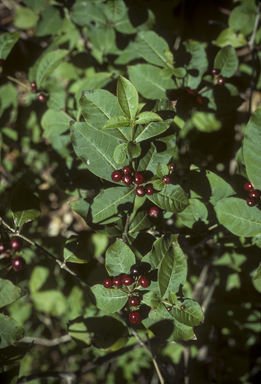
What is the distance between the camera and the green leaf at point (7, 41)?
2268mm

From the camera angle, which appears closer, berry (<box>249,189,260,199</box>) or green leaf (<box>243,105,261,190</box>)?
green leaf (<box>243,105,261,190</box>)

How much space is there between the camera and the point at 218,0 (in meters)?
3.23

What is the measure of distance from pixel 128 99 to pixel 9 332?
1.65m

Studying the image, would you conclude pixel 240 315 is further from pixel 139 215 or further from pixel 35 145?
pixel 35 145

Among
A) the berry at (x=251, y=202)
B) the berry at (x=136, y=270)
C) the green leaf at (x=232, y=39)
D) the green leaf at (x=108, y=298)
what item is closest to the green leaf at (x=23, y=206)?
the green leaf at (x=108, y=298)

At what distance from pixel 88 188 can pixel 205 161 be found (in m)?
1.59

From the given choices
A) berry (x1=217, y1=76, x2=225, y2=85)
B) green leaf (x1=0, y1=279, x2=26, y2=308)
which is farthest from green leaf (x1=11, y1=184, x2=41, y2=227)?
berry (x1=217, y1=76, x2=225, y2=85)

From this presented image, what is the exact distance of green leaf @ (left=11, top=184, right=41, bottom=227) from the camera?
1895 mm

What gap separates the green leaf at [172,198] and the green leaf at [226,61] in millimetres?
1317

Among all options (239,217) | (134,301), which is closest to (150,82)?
(239,217)

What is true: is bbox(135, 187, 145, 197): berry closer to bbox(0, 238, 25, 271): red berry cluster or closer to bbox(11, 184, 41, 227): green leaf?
bbox(11, 184, 41, 227): green leaf

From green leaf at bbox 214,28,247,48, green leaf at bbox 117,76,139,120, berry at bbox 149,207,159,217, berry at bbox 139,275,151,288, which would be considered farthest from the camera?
green leaf at bbox 214,28,247,48

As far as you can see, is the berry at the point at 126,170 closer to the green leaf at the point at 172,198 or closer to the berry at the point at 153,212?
the green leaf at the point at 172,198

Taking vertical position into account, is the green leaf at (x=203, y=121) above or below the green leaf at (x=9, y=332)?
above
